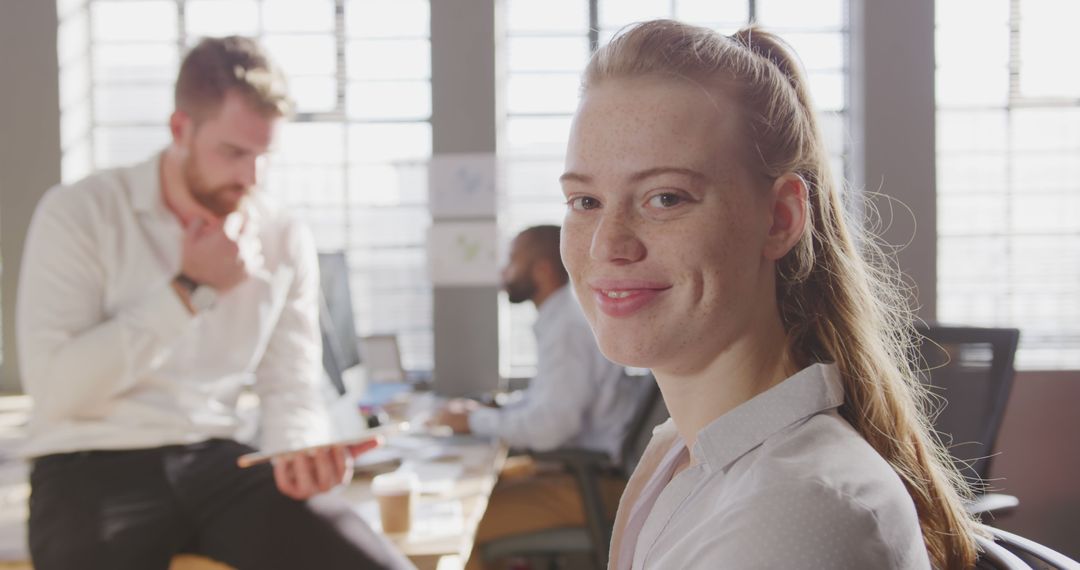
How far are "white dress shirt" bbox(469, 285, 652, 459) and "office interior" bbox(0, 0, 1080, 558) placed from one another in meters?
1.22

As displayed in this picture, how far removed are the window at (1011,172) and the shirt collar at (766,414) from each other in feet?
12.9

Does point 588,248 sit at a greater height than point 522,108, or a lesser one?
lesser

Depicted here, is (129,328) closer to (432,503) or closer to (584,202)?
(432,503)

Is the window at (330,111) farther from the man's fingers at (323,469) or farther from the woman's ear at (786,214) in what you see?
the woman's ear at (786,214)

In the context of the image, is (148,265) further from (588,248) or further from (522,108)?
(522,108)

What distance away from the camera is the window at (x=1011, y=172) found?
434 cm

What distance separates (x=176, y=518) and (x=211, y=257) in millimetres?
465

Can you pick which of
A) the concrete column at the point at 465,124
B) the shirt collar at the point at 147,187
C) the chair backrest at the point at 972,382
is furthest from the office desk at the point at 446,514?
the concrete column at the point at 465,124

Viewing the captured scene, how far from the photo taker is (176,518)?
4.78ft

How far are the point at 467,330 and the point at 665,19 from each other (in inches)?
136

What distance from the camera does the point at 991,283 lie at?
4379 mm

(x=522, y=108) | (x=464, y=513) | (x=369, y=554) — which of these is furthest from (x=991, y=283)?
(x=369, y=554)

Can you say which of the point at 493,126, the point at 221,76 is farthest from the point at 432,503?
the point at 493,126

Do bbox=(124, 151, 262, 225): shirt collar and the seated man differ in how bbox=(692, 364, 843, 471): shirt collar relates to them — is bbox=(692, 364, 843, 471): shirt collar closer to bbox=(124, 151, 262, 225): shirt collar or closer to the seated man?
bbox=(124, 151, 262, 225): shirt collar
